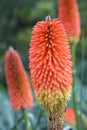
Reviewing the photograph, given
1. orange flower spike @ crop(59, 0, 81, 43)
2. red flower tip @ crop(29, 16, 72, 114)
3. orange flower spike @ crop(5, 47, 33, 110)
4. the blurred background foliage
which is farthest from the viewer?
the blurred background foliage

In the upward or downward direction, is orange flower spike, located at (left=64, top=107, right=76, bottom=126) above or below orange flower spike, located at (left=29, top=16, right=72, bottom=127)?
below

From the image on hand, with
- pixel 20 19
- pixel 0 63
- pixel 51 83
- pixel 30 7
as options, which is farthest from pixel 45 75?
pixel 20 19

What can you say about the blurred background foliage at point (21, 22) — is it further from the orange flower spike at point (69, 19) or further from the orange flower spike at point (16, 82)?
the orange flower spike at point (16, 82)

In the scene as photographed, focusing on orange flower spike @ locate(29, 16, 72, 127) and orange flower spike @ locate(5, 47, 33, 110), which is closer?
orange flower spike @ locate(29, 16, 72, 127)

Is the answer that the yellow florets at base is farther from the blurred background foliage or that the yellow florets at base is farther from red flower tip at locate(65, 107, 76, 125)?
the blurred background foliage

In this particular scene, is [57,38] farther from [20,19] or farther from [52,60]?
[20,19]

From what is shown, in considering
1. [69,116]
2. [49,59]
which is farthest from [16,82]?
[69,116]

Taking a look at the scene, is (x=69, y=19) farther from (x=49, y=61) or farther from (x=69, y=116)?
(x=49, y=61)

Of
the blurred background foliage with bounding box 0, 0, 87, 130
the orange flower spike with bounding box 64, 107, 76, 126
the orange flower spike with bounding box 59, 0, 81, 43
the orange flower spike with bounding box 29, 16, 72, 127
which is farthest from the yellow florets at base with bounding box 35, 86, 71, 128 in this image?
the blurred background foliage with bounding box 0, 0, 87, 130
